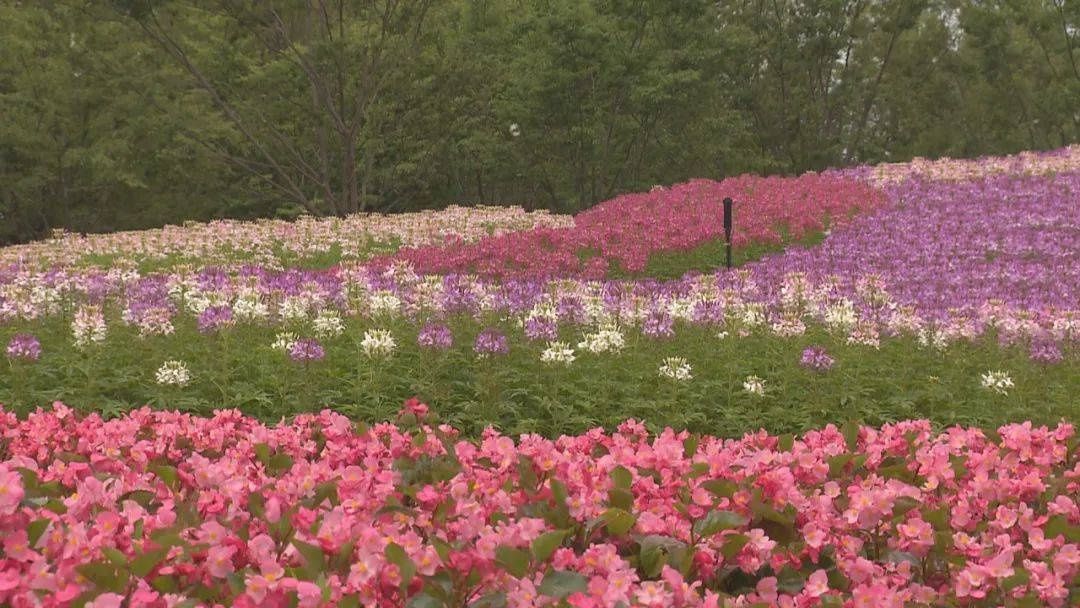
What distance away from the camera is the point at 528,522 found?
2984mm

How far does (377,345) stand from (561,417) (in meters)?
1.65

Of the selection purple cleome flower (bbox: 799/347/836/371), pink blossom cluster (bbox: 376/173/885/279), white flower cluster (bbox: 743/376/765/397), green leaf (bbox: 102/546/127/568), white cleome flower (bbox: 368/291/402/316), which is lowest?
white flower cluster (bbox: 743/376/765/397)

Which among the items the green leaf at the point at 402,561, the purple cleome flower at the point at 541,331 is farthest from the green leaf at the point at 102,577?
the purple cleome flower at the point at 541,331

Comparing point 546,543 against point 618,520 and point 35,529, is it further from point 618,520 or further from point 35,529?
point 35,529

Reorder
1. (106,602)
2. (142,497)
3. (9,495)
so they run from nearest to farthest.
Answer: (106,602) → (9,495) → (142,497)

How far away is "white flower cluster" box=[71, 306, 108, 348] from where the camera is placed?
821cm

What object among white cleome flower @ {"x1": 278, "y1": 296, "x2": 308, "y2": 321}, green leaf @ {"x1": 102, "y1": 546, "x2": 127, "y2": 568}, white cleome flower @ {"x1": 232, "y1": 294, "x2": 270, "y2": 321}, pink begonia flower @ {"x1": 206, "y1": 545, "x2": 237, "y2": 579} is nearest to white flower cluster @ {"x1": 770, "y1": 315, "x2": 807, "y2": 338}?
white cleome flower @ {"x1": 278, "y1": 296, "x2": 308, "y2": 321}

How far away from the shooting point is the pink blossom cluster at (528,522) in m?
2.74

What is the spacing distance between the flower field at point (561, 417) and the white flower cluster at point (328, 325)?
0.09 ft

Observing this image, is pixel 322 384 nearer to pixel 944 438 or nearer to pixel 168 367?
pixel 168 367

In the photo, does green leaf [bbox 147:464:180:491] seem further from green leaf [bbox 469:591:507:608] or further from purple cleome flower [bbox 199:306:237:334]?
purple cleome flower [bbox 199:306:237:334]

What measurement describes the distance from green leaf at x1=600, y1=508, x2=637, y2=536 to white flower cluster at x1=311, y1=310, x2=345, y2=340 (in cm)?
605

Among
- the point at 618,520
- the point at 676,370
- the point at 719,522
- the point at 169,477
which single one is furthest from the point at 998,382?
the point at 169,477

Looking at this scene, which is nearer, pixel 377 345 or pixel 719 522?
pixel 719 522
